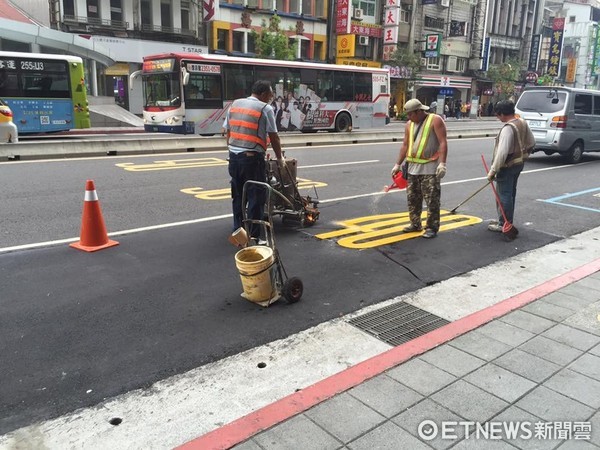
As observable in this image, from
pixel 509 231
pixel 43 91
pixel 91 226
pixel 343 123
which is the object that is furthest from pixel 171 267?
pixel 343 123

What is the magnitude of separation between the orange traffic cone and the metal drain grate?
323cm

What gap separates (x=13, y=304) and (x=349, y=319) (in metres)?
2.82

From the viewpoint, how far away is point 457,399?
10.1 feet

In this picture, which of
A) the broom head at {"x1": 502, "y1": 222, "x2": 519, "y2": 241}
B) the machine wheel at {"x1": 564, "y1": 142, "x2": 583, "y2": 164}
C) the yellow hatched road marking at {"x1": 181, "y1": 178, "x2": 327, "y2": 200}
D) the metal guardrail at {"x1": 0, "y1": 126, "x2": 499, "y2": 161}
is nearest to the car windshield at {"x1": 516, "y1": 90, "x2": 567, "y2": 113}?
the machine wheel at {"x1": 564, "y1": 142, "x2": 583, "y2": 164}

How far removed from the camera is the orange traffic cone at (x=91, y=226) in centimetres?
579

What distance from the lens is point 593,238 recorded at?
274 inches

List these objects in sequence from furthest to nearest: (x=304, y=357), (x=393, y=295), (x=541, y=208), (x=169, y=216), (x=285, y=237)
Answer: (x=541, y=208) → (x=169, y=216) → (x=285, y=237) → (x=393, y=295) → (x=304, y=357)

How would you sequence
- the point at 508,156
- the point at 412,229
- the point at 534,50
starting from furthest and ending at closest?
the point at 534,50 → the point at 412,229 → the point at 508,156

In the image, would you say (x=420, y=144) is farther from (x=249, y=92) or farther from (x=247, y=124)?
(x=249, y=92)

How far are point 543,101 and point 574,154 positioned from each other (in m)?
1.79

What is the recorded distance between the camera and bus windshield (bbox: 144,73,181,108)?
59.0 feet

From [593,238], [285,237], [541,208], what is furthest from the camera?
[541,208]

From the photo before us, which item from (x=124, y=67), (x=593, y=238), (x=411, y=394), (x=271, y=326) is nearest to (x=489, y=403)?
(x=411, y=394)

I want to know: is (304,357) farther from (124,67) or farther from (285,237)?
(124,67)
